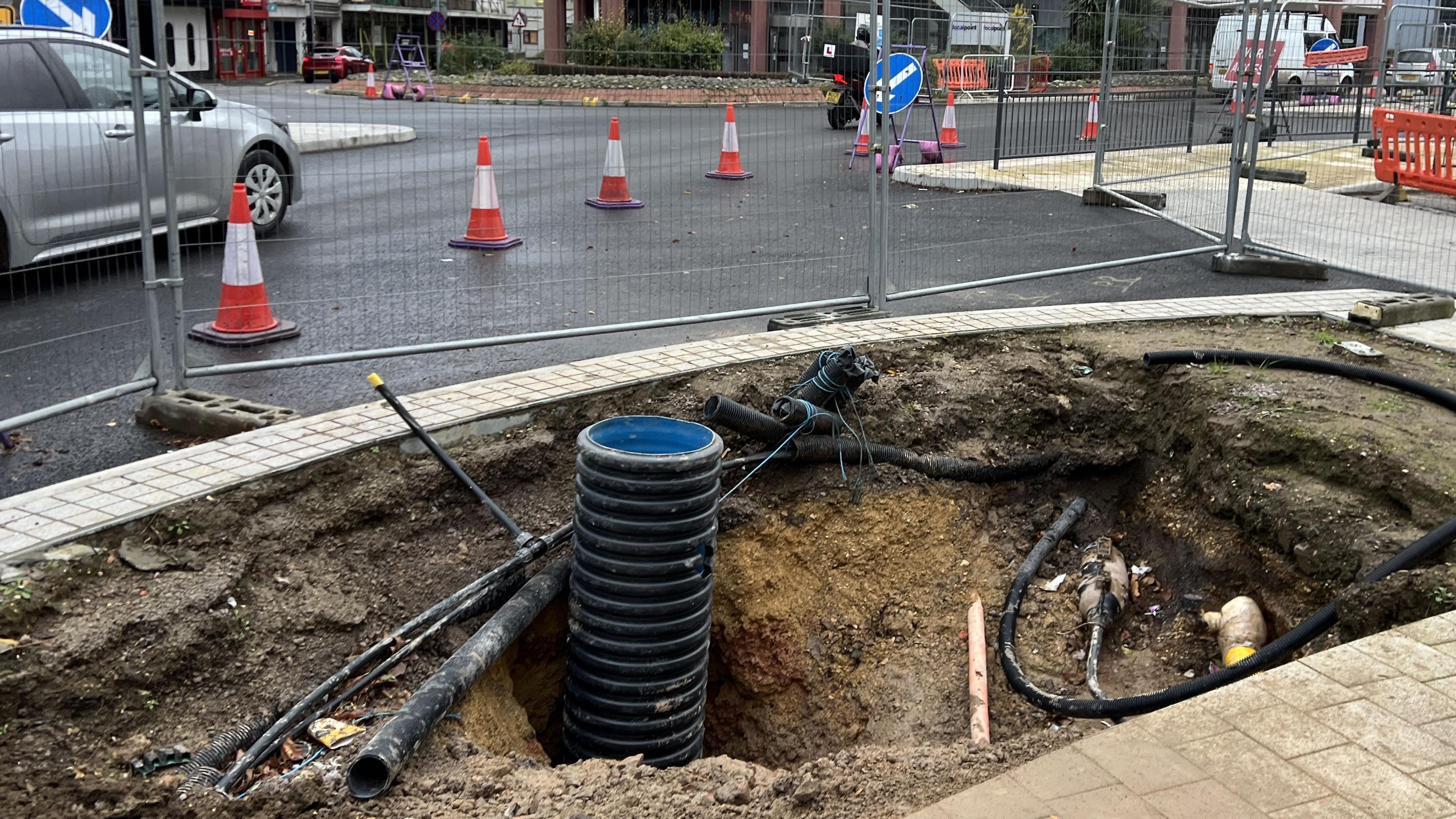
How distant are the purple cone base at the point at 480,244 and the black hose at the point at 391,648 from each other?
4697 millimetres

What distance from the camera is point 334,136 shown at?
616 inches

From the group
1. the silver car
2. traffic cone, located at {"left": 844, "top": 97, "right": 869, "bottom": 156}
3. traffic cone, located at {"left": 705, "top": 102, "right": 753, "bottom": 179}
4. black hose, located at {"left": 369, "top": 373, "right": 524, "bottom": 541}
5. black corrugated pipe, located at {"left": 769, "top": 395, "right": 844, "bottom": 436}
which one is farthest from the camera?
traffic cone, located at {"left": 844, "top": 97, "right": 869, "bottom": 156}

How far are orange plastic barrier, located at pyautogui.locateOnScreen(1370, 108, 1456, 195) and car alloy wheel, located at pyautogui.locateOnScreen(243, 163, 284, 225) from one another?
1059 cm

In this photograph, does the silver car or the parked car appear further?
the parked car

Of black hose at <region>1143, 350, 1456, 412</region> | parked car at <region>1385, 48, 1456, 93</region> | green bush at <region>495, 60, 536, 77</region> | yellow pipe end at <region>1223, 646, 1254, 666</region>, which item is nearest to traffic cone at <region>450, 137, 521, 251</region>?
green bush at <region>495, 60, 536, 77</region>

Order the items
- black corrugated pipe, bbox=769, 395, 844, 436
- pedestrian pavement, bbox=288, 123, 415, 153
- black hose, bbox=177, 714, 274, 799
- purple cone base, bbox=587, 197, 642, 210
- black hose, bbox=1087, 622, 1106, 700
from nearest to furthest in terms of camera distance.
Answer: black hose, bbox=177, 714, 274, 799 → black hose, bbox=1087, 622, 1106, 700 → black corrugated pipe, bbox=769, 395, 844, 436 → purple cone base, bbox=587, 197, 642, 210 → pedestrian pavement, bbox=288, 123, 415, 153

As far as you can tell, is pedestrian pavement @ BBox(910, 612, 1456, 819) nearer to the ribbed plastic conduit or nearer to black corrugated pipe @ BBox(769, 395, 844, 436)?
the ribbed plastic conduit

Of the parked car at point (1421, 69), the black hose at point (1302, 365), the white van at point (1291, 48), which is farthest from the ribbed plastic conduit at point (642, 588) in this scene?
the parked car at point (1421, 69)

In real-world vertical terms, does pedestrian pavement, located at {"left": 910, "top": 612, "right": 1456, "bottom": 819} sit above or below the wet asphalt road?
below

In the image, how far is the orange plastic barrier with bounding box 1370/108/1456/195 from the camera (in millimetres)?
11477

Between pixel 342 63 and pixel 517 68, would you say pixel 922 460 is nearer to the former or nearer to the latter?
pixel 517 68

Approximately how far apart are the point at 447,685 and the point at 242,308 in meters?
3.81

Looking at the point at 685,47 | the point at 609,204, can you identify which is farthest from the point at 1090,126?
the point at 685,47

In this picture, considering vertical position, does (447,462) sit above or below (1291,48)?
below
